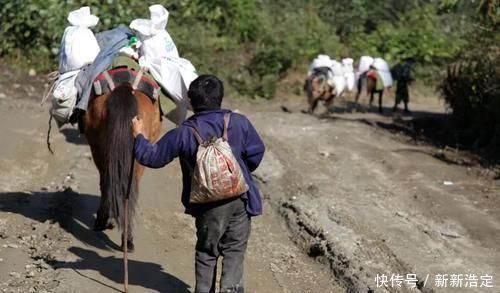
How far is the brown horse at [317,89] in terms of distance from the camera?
61.3 ft

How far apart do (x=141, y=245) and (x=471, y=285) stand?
115 inches

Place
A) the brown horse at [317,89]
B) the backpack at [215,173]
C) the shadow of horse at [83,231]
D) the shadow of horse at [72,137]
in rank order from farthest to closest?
the brown horse at [317,89]
the shadow of horse at [72,137]
the shadow of horse at [83,231]
the backpack at [215,173]

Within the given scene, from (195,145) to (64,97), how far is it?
2692 mm

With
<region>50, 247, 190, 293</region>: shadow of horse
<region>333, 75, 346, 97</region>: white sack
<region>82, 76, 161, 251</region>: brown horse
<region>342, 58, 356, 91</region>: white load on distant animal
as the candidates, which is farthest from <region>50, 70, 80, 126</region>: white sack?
<region>342, 58, 356, 91</region>: white load on distant animal

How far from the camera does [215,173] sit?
210 inches

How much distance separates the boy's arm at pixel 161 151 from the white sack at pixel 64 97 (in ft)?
7.95

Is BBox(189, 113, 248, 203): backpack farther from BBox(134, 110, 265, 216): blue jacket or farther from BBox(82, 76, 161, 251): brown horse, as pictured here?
BBox(82, 76, 161, 251): brown horse

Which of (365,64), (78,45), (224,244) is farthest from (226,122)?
(365,64)

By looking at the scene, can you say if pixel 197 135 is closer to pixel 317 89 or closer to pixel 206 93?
pixel 206 93

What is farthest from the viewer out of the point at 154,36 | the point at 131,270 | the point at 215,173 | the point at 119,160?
the point at 154,36

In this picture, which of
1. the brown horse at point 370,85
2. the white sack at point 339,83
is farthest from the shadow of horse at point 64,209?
the brown horse at point 370,85

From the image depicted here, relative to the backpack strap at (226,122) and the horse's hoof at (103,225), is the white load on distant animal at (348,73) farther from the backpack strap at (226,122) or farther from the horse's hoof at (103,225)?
the backpack strap at (226,122)

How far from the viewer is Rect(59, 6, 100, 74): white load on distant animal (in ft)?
26.5

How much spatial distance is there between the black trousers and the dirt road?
1039 mm
